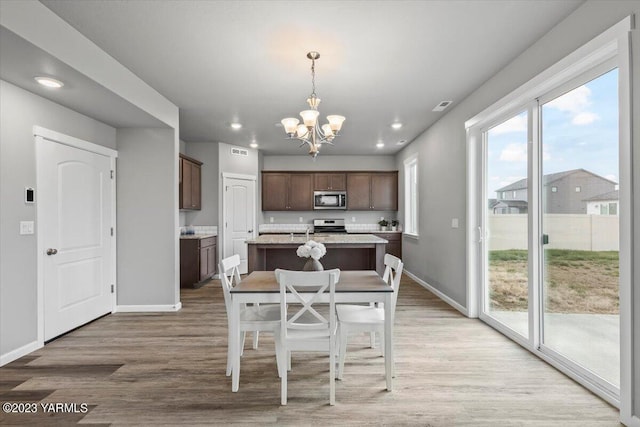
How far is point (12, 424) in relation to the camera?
2.05 metres

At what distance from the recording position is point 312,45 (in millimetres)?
2801

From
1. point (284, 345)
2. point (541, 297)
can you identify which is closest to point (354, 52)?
point (284, 345)

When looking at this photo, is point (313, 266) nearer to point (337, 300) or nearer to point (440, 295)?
point (337, 300)

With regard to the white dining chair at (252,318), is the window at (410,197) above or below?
above

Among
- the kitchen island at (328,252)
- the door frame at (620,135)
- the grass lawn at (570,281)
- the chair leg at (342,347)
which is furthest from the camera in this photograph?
the kitchen island at (328,252)

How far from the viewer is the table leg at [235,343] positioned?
2383 mm

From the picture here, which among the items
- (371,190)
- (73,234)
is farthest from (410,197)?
(73,234)

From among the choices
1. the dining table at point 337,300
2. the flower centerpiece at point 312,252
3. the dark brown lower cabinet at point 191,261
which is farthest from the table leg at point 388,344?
the dark brown lower cabinet at point 191,261

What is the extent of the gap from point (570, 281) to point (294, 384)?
220 centimetres

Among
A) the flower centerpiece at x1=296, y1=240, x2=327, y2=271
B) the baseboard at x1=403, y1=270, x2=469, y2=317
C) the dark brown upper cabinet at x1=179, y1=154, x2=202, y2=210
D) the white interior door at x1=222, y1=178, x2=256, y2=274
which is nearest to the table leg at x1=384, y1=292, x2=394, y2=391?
the flower centerpiece at x1=296, y1=240, x2=327, y2=271

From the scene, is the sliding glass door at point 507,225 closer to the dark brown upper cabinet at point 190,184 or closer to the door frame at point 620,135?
the door frame at point 620,135

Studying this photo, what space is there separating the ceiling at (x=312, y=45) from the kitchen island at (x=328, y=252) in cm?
174

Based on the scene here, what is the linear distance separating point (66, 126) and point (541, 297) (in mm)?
4773

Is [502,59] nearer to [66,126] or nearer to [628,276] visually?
[628,276]
